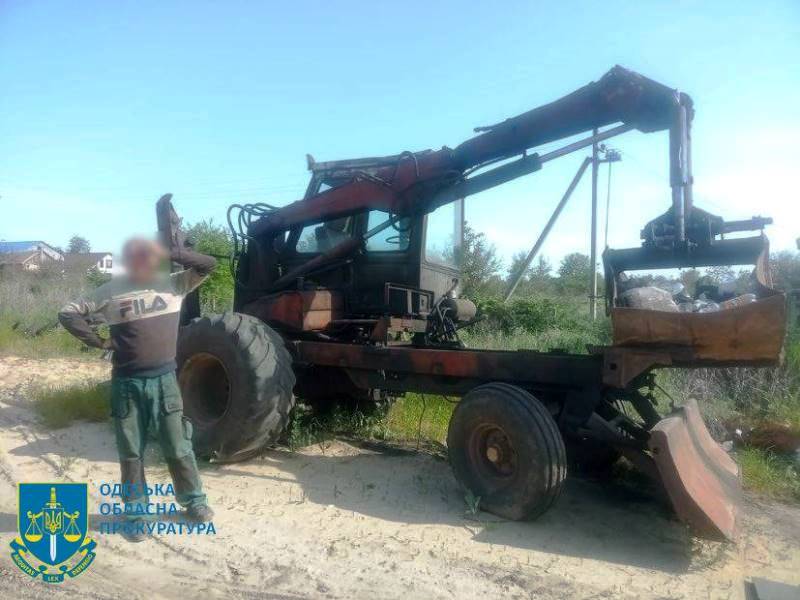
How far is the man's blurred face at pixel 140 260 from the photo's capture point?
12.6 feet

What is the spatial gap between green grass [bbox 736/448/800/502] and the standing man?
4.23 meters

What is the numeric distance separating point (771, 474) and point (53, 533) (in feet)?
17.4

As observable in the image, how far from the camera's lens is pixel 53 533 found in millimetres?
3359

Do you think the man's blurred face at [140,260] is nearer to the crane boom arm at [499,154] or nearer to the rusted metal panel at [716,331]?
the crane boom arm at [499,154]

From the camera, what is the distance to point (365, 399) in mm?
6145

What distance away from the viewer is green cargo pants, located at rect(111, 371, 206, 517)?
3.64 m

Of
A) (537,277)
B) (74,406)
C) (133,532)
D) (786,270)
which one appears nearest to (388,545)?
(133,532)

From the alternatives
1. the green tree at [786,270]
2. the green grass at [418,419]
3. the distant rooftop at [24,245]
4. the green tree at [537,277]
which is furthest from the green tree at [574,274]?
the distant rooftop at [24,245]

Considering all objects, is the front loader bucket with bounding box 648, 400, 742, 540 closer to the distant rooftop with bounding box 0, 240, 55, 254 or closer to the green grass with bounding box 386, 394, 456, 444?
the green grass with bounding box 386, 394, 456, 444

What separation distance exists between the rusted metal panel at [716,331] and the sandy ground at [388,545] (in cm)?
120

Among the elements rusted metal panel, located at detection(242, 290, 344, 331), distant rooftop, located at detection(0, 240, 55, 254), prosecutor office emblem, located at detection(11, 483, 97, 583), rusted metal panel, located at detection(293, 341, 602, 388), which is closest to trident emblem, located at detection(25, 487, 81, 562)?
prosecutor office emblem, located at detection(11, 483, 97, 583)

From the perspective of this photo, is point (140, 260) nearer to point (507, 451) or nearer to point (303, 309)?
point (303, 309)

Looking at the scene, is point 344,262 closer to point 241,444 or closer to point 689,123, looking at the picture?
point 241,444

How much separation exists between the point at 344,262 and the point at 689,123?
310 centimetres
